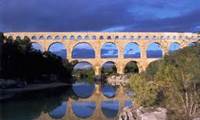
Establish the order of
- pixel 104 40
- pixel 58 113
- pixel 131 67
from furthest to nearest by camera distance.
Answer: pixel 131 67
pixel 104 40
pixel 58 113

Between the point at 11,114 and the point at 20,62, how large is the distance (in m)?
26.0

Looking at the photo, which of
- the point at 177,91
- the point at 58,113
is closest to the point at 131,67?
the point at 58,113

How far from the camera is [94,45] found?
297ft

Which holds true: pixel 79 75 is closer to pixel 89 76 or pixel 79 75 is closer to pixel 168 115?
pixel 89 76

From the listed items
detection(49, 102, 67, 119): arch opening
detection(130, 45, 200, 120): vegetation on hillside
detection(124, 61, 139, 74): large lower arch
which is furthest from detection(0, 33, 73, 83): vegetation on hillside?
detection(130, 45, 200, 120): vegetation on hillside

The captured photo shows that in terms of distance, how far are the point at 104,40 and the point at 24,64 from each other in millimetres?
37861

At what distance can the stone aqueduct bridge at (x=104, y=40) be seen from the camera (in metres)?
89.7

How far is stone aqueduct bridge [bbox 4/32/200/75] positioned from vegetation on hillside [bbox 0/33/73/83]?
1619 centimetres

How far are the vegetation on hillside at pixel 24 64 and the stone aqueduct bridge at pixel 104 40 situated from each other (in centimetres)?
1619

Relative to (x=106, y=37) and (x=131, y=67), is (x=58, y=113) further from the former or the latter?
(x=131, y=67)

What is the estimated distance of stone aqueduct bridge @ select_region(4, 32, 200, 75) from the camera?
89.7 meters

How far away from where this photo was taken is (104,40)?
3595 inches

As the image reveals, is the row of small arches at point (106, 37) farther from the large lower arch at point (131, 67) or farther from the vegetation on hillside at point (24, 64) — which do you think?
the vegetation on hillside at point (24, 64)

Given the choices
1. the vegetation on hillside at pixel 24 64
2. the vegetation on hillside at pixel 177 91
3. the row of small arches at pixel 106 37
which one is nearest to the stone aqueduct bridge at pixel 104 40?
the row of small arches at pixel 106 37
